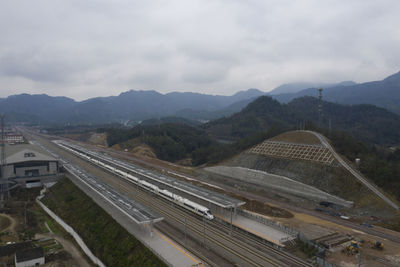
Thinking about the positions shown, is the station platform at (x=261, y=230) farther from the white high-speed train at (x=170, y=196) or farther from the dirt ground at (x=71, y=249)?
the dirt ground at (x=71, y=249)

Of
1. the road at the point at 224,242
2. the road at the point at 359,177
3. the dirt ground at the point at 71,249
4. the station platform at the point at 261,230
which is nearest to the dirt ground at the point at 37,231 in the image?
the dirt ground at the point at 71,249

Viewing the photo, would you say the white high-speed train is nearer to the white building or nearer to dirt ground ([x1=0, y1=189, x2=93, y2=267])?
dirt ground ([x1=0, y1=189, x2=93, y2=267])

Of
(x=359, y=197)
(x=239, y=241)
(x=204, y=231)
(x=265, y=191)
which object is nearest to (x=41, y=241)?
(x=204, y=231)

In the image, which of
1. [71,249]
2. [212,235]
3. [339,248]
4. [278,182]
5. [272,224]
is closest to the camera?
[339,248]

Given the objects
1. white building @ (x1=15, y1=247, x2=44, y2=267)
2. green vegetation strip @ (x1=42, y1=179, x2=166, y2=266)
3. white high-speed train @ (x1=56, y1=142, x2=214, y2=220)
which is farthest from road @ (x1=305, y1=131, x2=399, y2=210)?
white building @ (x1=15, y1=247, x2=44, y2=267)

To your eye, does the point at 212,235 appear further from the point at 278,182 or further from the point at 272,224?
the point at 278,182

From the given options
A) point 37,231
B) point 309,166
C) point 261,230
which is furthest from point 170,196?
point 309,166

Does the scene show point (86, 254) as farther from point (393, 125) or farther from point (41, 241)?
point (393, 125)
